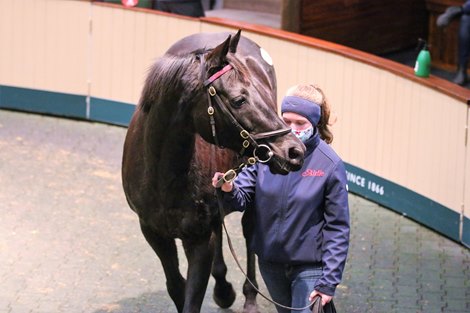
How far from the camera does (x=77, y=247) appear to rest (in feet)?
29.4

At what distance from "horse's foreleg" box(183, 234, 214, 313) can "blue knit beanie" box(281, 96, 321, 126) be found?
49.6 inches

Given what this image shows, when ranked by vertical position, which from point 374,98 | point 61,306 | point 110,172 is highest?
point 374,98

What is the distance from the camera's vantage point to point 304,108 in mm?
5805

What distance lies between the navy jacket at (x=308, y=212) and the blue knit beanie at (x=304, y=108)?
0.12m

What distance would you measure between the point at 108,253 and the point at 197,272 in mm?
2286

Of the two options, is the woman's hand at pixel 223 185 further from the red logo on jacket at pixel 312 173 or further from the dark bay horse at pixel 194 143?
the red logo on jacket at pixel 312 173

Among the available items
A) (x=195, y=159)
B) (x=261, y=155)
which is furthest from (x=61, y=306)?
(x=261, y=155)

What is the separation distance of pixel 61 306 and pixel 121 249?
113 cm

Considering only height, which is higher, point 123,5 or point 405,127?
point 123,5

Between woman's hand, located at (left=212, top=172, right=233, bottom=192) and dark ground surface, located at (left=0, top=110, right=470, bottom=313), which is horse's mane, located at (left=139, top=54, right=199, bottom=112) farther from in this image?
dark ground surface, located at (left=0, top=110, right=470, bottom=313)

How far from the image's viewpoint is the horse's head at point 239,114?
5.80 metres

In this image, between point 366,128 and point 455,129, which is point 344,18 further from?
point 455,129

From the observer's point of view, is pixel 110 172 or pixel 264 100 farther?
pixel 110 172

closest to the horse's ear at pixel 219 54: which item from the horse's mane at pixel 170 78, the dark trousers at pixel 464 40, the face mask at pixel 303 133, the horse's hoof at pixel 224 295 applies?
the horse's mane at pixel 170 78
